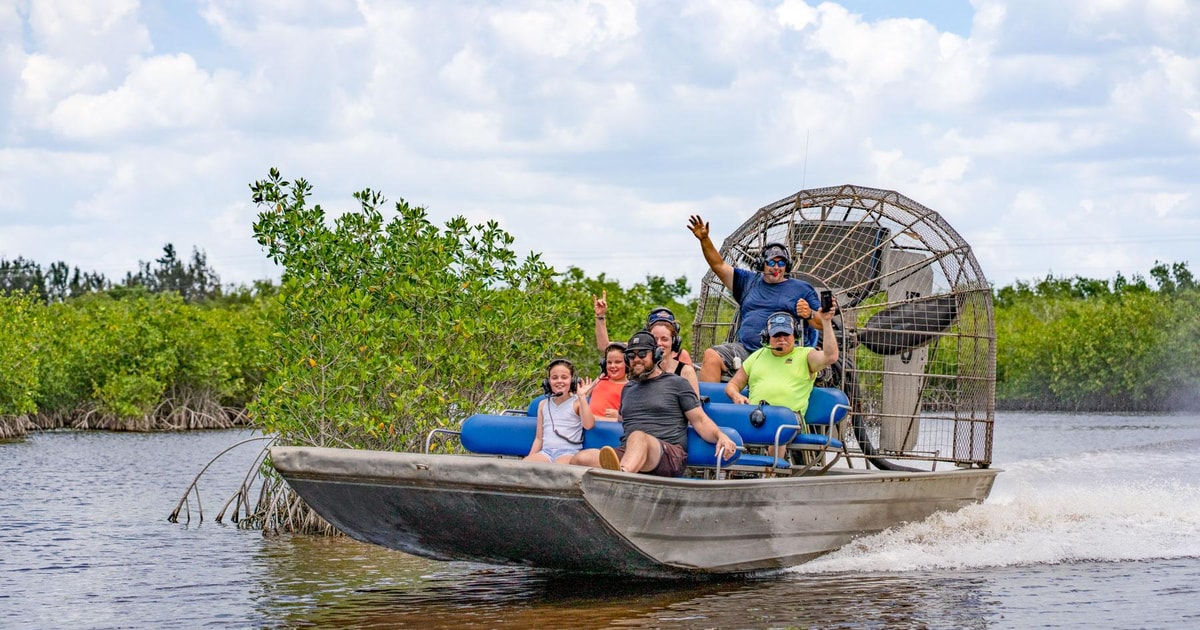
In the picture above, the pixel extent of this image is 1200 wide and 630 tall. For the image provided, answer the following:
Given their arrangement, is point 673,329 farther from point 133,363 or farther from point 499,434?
point 133,363

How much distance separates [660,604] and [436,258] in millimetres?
6747

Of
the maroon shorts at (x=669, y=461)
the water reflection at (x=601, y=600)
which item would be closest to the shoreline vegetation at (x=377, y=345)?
the water reflection at (x=601, y=600)

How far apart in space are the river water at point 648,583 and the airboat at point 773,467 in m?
0.35

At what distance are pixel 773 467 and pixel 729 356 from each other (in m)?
2.14

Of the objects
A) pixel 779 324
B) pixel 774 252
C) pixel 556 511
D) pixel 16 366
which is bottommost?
pixel 556 511

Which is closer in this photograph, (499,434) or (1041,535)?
(499,434)

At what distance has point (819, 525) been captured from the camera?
1165 centimetres

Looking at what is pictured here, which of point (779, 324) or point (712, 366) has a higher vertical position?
point (779, 324)

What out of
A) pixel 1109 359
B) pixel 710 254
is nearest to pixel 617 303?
pixel 710 254

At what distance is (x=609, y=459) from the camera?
9727 mm

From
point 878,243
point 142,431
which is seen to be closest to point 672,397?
point 878,243

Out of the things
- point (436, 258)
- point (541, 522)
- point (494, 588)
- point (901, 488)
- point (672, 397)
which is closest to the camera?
point (541, 522)

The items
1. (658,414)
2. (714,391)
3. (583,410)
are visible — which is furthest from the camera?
(714,391)

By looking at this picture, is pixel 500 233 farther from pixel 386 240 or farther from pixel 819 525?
pixel 819 525
